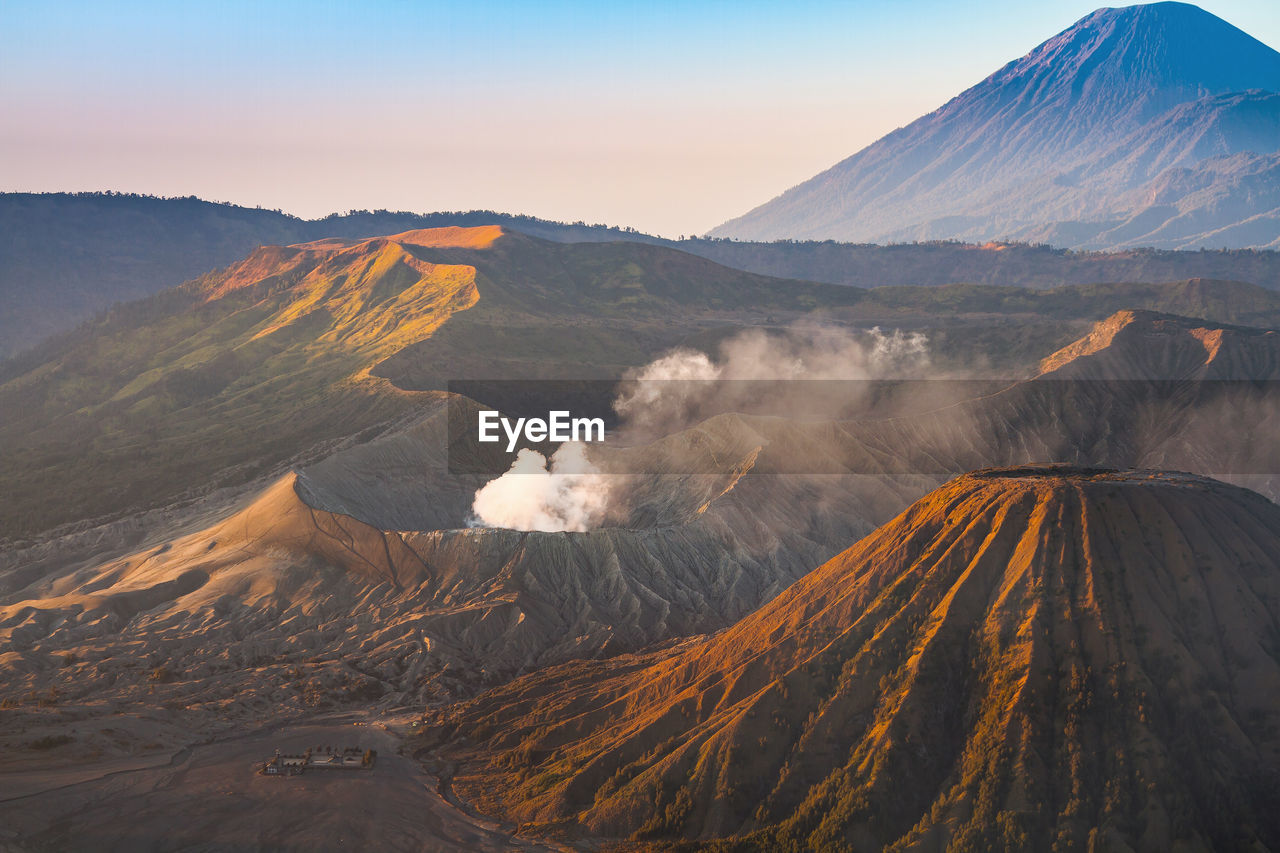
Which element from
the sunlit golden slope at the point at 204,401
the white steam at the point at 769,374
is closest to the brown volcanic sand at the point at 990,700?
the sunlit golden slope at the point at 204,401

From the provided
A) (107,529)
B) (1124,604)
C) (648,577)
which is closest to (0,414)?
(107,529)

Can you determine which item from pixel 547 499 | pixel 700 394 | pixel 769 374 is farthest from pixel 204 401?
pixel 547 499

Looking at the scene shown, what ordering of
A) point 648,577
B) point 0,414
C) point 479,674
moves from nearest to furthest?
point 479,674 → point 648,577 → point 0,414

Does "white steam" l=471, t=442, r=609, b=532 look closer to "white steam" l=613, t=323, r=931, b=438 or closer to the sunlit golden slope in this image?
the sunlit golden slope

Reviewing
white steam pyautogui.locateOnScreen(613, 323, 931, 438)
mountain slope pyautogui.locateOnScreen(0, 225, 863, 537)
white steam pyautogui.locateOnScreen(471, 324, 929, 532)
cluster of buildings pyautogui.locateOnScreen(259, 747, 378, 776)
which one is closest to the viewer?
cluster of buildings pyautogui.locateOnScreen(259, 747, 378, 776)

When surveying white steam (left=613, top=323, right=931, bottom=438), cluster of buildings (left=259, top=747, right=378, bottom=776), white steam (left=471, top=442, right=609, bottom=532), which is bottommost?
cluster of buildings (left=259, top=747, right=378, bottom=776)

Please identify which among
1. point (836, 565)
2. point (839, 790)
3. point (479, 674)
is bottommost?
point (479, 674)

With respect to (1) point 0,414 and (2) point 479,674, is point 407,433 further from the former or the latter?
(1) point 0,414

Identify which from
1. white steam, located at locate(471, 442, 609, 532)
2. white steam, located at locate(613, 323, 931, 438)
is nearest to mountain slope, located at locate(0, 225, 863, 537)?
white steam, located at locate(613, 323, 931, 438)

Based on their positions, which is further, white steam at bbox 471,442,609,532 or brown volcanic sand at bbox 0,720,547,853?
white steam at bbox 471,442,609,532
